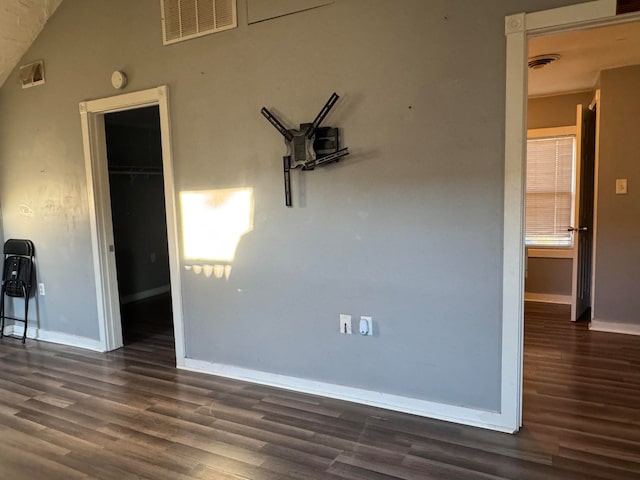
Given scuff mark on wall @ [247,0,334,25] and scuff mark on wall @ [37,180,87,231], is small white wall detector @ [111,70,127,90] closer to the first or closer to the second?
scuff mark on wall @ [37,180,87,231]

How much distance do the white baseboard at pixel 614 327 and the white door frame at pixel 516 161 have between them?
226 cm

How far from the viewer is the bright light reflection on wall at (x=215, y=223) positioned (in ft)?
10.3

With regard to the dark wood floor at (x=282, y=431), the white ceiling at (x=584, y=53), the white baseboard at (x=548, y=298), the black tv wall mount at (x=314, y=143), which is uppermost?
the white ceiling at (x=584, y=53)

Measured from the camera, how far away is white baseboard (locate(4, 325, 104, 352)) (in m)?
4.05

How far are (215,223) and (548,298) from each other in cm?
411

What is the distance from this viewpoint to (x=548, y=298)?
5387 millimetres

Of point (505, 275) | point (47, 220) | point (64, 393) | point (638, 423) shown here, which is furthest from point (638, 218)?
point (47, 220)

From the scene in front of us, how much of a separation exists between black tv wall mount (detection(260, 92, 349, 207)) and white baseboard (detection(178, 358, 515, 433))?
143cm

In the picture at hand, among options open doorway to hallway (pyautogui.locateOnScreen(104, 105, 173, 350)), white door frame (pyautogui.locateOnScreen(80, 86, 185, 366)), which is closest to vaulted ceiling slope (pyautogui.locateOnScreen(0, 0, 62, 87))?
white door frame (pyautogui.locateOnScreen(80, 86, 185, 366))

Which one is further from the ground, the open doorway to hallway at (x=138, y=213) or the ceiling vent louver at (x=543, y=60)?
the ceiling vent louver at (x=543, y=60)

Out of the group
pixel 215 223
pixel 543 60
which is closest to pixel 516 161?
pixel 215 223

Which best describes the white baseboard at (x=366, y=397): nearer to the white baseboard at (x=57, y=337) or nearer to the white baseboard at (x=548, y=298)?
the white baseboard at (x=57, y=337)

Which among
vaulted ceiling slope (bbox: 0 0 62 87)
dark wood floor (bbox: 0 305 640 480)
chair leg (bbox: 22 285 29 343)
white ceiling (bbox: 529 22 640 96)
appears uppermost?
vaulted ceiling slope (bbox: 0 0 62 87)

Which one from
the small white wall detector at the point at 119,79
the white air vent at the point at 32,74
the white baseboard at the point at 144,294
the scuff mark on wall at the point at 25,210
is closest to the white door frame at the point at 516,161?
the small white wall detector at the point at 119,79
